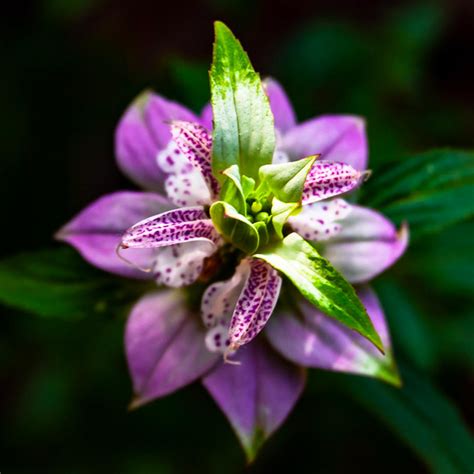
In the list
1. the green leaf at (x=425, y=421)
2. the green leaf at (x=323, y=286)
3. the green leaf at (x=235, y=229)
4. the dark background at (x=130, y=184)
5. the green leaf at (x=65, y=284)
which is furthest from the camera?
the dark background at (x=130, y=184)

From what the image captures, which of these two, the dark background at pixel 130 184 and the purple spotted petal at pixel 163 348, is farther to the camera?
the dark background at pixel 130 184

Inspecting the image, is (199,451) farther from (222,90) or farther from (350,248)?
(222,90)

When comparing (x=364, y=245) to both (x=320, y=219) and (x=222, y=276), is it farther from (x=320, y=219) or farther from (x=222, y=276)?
(x=222, y=276)

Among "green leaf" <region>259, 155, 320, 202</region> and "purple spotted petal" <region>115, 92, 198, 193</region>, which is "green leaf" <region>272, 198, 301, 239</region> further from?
"purple spotted petal" <region>115, 92, 198, 193</region>

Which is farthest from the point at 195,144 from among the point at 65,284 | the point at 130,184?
the point at 130,184

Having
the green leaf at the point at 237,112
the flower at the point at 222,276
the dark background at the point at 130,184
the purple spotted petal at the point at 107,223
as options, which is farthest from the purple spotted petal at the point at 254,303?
the dark background at the point at 130,184

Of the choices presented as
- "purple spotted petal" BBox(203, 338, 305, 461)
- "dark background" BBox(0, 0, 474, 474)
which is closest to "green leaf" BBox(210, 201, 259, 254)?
"purple spotted petal" BBox(203, 338, 305, 461)


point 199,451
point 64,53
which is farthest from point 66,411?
point 64,53

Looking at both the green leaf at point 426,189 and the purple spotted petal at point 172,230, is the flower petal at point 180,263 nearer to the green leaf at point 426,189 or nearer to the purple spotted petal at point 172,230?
the purple spotted petal at point 172,230
